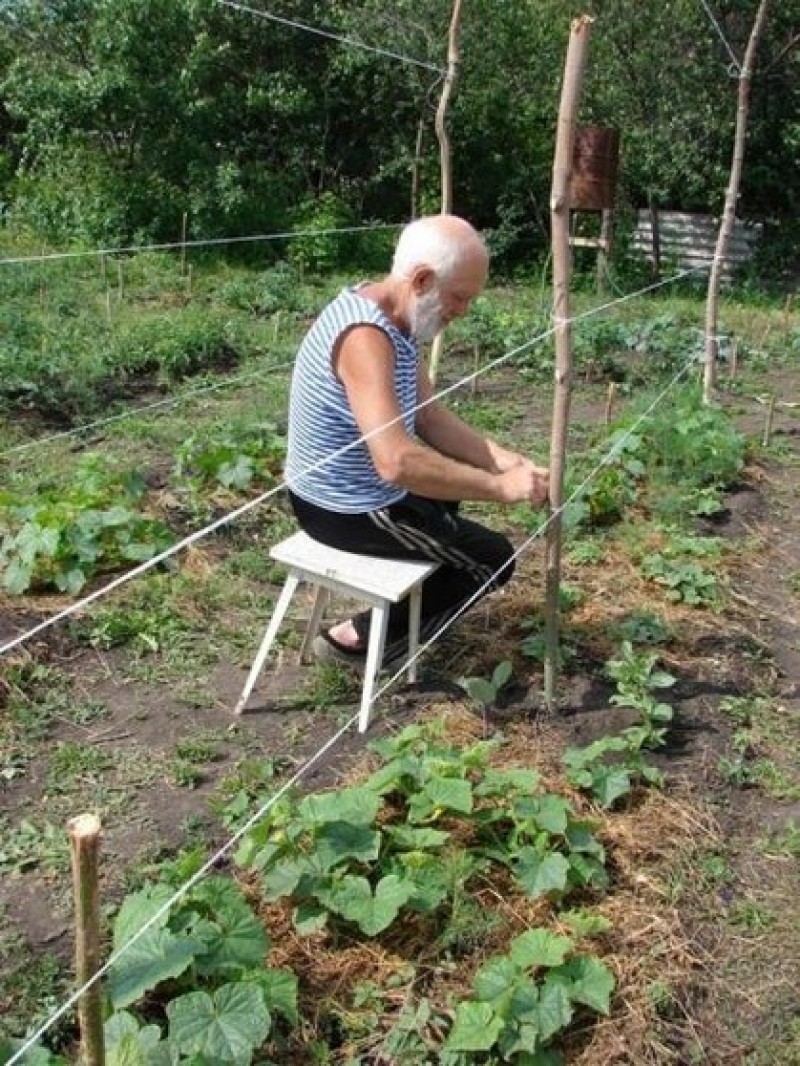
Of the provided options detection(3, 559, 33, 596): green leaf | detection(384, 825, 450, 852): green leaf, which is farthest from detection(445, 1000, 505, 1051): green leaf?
detection(3, 559, 33, 596): green leaf

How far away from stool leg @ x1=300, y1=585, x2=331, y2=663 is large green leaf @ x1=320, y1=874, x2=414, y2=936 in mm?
1260

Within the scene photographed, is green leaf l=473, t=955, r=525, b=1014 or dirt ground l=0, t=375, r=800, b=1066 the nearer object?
green leaf l=473, t=955, r=525, b=1014

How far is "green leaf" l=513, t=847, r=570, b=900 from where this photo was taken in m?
2.42

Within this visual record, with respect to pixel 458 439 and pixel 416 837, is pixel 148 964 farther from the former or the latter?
pixel 458 439

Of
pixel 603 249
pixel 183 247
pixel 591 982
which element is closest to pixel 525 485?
pixel 591 982

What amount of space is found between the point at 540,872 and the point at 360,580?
1043 millimetres

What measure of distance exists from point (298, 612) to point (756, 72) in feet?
36.4

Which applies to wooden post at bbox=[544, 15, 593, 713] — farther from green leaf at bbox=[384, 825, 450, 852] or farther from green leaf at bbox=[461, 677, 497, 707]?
green leaf at bbox=[384, 825, 450, 852]

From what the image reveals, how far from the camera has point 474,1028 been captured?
2086 millimetres

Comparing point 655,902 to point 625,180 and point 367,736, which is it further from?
point 625,180

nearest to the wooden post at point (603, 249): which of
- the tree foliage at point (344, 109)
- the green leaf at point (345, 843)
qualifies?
the tree foliage at point (344, 109)

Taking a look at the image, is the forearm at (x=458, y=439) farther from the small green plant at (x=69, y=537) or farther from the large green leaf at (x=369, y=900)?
the large green leaf at (x=369, y=900)

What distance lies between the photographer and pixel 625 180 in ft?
46.6

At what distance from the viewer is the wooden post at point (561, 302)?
2879 millimetres
